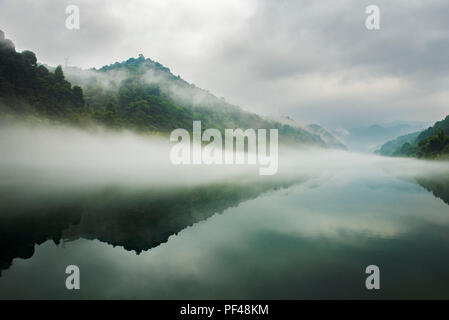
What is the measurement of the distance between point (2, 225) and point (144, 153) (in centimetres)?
8286

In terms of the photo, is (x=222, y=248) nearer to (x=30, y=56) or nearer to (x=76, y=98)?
(x=76, y=98)

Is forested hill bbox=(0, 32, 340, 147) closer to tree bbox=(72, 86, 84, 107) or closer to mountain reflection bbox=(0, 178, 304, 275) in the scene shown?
tree bbox=(72, 86, 84, 107)

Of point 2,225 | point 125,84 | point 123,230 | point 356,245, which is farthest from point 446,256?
point 125,84

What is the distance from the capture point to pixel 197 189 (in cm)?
3331

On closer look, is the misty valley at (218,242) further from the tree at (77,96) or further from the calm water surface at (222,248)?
the tree at (77,96)

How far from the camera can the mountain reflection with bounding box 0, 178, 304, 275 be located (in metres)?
14.0

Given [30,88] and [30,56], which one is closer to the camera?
[30,88]

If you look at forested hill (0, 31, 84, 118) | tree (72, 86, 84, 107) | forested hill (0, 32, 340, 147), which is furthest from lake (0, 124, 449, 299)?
tree (72, 86, 84, 107)

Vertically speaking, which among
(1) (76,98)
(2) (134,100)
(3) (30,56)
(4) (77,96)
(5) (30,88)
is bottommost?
(5) (30,88)

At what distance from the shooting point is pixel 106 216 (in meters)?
19.2

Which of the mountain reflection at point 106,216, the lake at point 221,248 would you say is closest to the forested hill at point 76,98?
the mountain reflection at point 106,216

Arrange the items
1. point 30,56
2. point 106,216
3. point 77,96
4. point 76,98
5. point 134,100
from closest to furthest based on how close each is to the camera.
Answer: point 106,216 < point 30,56 < point 76,98 < point 77,96 < point 134,100

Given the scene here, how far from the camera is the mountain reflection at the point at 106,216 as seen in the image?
1400 centimetres

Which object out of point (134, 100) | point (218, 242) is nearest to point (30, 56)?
point (134, 100)
